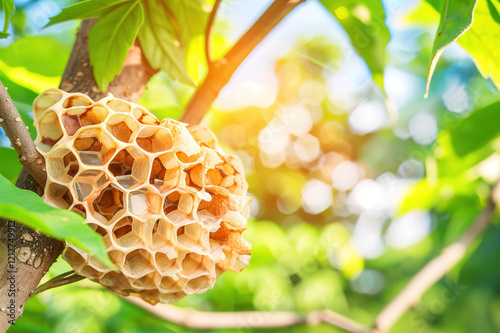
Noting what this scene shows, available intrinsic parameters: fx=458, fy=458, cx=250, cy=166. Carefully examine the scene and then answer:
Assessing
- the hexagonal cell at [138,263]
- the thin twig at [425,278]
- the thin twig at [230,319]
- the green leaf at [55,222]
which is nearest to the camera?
the green leaf at [55,222]

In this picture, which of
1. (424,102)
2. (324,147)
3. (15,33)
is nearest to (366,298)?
(324,147)

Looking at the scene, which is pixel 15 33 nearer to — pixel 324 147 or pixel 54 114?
pixel 54 114

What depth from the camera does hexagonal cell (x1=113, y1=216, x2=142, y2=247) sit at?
27cm

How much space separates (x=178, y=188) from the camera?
275mm

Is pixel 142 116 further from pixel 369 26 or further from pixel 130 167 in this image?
pixel 369 26

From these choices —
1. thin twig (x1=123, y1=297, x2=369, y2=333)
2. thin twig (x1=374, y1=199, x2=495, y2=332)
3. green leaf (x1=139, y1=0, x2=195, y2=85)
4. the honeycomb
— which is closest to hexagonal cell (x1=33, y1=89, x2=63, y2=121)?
the honeycomb

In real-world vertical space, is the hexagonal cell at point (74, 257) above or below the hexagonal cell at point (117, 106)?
below

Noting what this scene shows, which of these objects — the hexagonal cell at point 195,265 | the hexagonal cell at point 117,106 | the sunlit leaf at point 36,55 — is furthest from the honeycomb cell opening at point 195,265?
the sunlit leaf at point 36,55

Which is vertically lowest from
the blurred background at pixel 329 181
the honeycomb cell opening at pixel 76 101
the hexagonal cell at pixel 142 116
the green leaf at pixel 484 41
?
the blurred background at pixel 329 181

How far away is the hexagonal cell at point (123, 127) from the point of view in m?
0.27

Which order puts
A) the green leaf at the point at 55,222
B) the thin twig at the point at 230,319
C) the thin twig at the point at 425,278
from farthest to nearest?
1. the thin twig at the point at 425,278
2. the thin twig at the point at 230,319
3. the green leaf at the point at 55,222

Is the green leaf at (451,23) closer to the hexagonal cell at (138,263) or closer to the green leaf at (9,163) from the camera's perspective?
the hexagonal cell at (138,263)

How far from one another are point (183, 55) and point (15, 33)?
33 centimetres

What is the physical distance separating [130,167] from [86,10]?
12 centimetres
